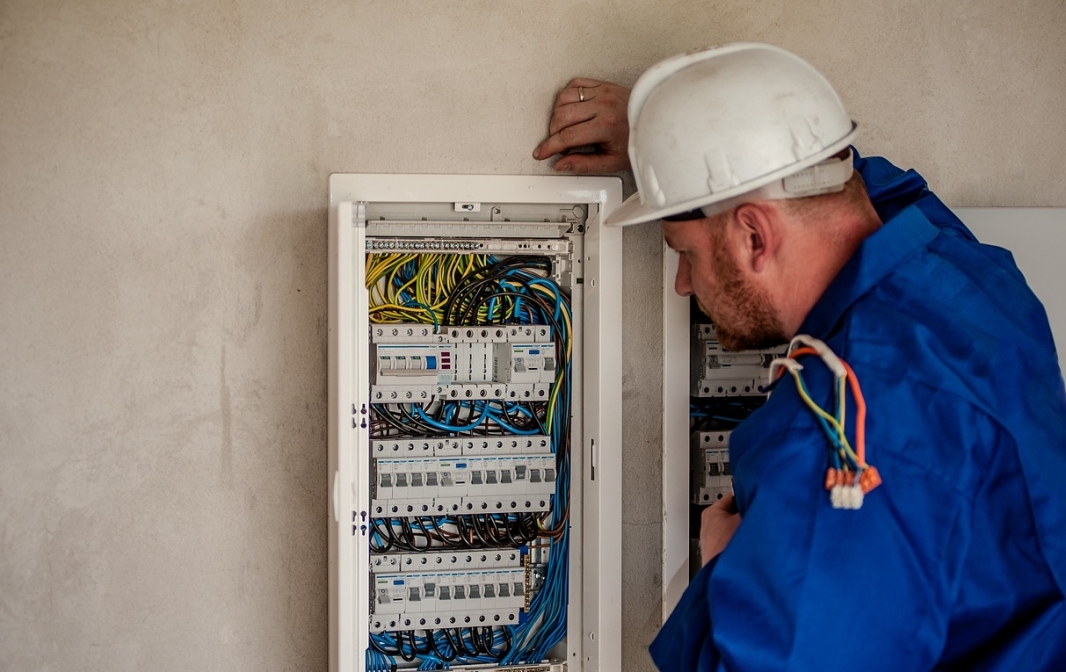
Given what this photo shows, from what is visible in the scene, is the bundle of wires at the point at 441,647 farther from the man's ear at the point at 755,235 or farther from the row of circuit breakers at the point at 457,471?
the man's ear at the point at 755,235

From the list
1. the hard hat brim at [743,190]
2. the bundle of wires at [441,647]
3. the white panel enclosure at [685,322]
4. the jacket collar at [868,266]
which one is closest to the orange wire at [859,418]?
the jacket collar at [868,266]

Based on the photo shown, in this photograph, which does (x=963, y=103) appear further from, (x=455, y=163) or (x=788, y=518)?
(x=788, y=518)

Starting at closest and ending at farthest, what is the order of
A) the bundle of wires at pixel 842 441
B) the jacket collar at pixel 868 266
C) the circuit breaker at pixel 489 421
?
the bundle of wires at pixel 842 441, the jacket collar at pixel 868 266, the circuit breaker at pixel 489 421

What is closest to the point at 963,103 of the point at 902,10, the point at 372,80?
the point at 902,10

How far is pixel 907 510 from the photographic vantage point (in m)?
0.93

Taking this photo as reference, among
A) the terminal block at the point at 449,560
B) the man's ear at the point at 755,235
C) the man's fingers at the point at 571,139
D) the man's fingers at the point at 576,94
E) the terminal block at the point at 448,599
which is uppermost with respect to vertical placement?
the man's fingers at the point at 576,94

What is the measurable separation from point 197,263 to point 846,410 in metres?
1.18

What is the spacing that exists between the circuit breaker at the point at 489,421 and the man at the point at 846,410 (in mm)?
403

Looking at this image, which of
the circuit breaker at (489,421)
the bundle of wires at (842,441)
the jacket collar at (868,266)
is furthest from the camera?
the circuit breaker at (489,421)

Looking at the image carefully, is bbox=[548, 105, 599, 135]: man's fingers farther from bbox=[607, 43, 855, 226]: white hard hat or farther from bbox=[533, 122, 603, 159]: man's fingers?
bbox=[607, 43, 855, 226]: white hard hat

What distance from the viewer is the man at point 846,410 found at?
92 centimetres

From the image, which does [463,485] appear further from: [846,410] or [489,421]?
[846,410]

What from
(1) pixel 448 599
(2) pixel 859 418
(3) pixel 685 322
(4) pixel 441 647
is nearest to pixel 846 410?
(2) pixel 859 418

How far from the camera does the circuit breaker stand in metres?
1.55
